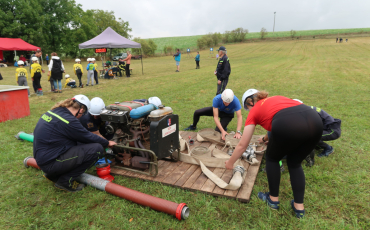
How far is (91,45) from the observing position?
1398cm

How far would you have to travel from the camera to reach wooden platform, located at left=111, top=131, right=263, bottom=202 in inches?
111

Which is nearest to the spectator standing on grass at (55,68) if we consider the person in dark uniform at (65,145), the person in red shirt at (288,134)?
the person in dark uniform at (65,145)

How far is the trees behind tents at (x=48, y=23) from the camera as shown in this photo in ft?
98.7

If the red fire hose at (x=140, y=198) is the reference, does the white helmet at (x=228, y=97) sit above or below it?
above

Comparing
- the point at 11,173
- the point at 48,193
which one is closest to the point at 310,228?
the point at 48,193

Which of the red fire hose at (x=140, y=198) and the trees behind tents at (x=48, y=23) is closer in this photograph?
the red fire hose at (x=140, y=198)

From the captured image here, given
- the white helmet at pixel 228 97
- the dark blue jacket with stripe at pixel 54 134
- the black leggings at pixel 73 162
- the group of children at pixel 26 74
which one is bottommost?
the black leggings at pixel 73 162

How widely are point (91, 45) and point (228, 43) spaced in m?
47.2

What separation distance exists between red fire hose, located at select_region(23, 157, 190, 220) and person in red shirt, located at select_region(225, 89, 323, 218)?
94cm

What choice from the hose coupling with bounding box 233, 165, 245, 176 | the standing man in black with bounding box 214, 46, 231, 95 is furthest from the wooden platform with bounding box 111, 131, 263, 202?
the standing man in black with bounding box 214, 46, 231, 95

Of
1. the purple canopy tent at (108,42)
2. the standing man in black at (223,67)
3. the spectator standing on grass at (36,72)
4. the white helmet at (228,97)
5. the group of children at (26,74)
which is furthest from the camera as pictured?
the purple canopy tent at (108,42)

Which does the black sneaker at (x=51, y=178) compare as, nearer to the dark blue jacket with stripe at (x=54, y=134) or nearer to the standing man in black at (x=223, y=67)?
the dark blue jacket with stripe at (x=54, y=134)

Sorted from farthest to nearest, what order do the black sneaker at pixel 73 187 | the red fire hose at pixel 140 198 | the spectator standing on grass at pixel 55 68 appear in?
the spectator standing on grass at pixel 55 68, the black sneaker at pixel 73 187, the red fire hose at pixel 140 198

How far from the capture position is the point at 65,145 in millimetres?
2895
